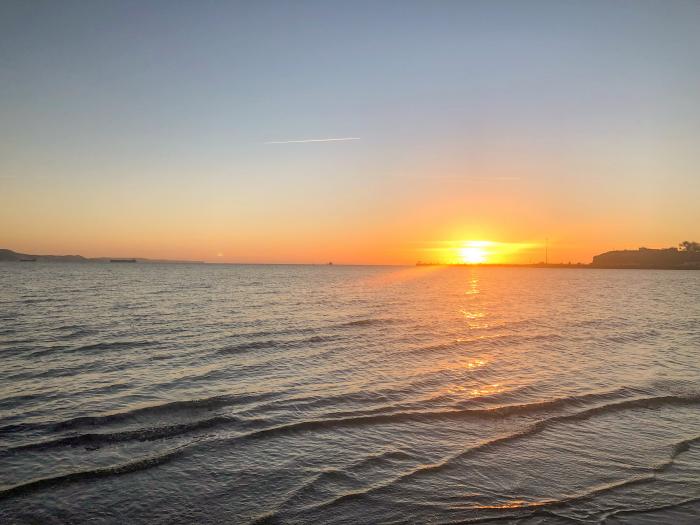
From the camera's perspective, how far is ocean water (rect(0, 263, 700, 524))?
26.2 ft

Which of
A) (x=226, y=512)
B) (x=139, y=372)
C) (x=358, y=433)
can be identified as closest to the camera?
(x=226, y=512)

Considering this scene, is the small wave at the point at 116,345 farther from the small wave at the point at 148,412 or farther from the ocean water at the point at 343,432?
the small wave at the point at 148,412

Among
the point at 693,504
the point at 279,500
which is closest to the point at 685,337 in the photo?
the point at 693,504

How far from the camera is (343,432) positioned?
38.9 ft

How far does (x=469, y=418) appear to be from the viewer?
514 inches

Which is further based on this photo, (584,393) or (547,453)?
(584,393)

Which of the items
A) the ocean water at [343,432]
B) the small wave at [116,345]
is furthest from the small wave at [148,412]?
the small wave at [116,345]

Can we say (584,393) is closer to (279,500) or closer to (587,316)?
(279,500)

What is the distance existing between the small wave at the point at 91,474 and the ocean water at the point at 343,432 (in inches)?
1.5

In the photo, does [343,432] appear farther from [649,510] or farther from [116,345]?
[116,345]

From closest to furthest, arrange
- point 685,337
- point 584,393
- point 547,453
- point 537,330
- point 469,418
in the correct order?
point 547,453, point 469,418, point 584,393, point 685,337, point 537,330

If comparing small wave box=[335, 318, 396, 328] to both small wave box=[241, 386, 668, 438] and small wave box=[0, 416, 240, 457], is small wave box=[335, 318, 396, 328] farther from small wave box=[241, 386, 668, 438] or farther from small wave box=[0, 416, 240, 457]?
small wave box=[0, 416, 240, 457]

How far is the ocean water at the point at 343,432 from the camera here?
7.98m

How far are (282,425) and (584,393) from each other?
1059 cm
